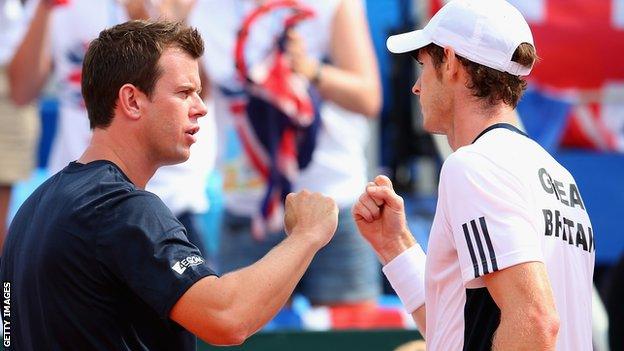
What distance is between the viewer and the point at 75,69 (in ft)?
18.6

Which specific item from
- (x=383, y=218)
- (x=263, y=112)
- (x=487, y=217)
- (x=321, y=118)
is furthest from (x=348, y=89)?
(x=487, y=217)

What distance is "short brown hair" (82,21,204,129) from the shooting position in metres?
2.98

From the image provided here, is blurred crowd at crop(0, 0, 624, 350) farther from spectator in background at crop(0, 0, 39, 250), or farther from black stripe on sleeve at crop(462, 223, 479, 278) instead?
black stripe on sleeve at crop(462, 223, 479, 278)

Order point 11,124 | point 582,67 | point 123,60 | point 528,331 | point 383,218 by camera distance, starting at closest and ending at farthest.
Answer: point 528,331 → point 123,60 → point 383,218 → point 11,124 → point 582,67

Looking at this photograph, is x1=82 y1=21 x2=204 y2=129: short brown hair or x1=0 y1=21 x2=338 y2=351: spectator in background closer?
x1=0 y1=21 x2=338 y2=351: spectator in background

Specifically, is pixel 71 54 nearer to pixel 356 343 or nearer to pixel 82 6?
pixel 82 6

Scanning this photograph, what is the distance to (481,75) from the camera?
3.01 meters

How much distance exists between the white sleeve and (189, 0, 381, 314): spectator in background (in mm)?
2719

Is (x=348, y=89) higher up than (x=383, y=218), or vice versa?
(x=348, y=89)

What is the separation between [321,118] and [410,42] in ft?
8.32

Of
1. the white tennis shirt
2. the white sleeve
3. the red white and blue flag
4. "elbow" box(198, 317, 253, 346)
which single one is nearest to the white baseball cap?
the white tennis shirt

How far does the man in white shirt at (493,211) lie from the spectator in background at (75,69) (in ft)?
8.20

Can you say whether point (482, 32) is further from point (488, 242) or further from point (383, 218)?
point (383, 218)

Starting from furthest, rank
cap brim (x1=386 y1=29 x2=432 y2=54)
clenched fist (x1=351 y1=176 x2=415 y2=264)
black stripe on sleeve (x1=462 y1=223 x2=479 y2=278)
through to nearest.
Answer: clenched fist (x1=351 y1=176 x2=415 y2=264)
cap brim (x1=386 y1=29 x2=432 y2=54)
black stripe on sleeve (x1=462 y1=223 x2=479 y2=278)
